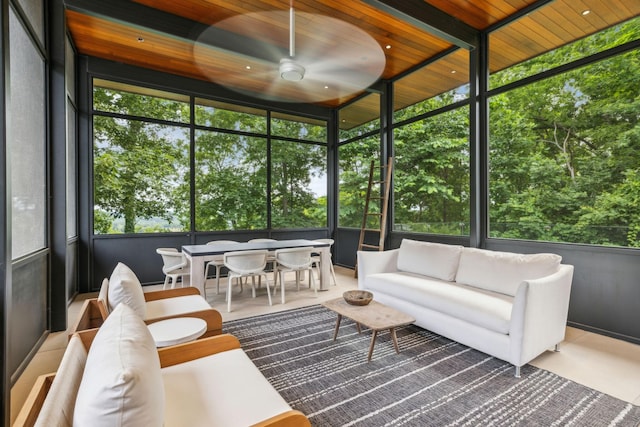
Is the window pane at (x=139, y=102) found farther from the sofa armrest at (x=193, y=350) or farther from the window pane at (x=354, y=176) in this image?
the sofa armrest at (x=193, y=350)

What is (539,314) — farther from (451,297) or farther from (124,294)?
(124,294)

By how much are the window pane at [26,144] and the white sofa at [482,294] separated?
334 cm

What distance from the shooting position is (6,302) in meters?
1.81

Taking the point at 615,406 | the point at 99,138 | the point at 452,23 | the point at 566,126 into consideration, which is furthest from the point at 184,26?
the point at 615,406

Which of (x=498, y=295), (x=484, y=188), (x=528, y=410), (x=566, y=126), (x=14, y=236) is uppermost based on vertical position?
(x=566, y=126)

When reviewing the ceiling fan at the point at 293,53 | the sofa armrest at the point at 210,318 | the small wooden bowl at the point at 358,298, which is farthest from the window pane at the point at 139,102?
the small wooden bowl at the point at 358,298

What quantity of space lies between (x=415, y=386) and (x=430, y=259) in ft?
5.73

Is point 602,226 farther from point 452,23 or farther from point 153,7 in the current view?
point 153,7

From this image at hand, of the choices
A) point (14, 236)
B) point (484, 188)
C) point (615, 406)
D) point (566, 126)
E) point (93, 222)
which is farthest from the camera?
point (93, 222)

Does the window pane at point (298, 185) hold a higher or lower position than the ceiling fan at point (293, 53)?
lower

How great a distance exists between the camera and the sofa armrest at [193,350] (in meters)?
1.65

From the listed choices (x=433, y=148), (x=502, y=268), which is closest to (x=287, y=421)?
(x=502, y=268)

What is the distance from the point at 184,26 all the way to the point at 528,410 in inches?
193

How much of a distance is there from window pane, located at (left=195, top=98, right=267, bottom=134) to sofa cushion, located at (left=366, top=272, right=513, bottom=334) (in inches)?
151
